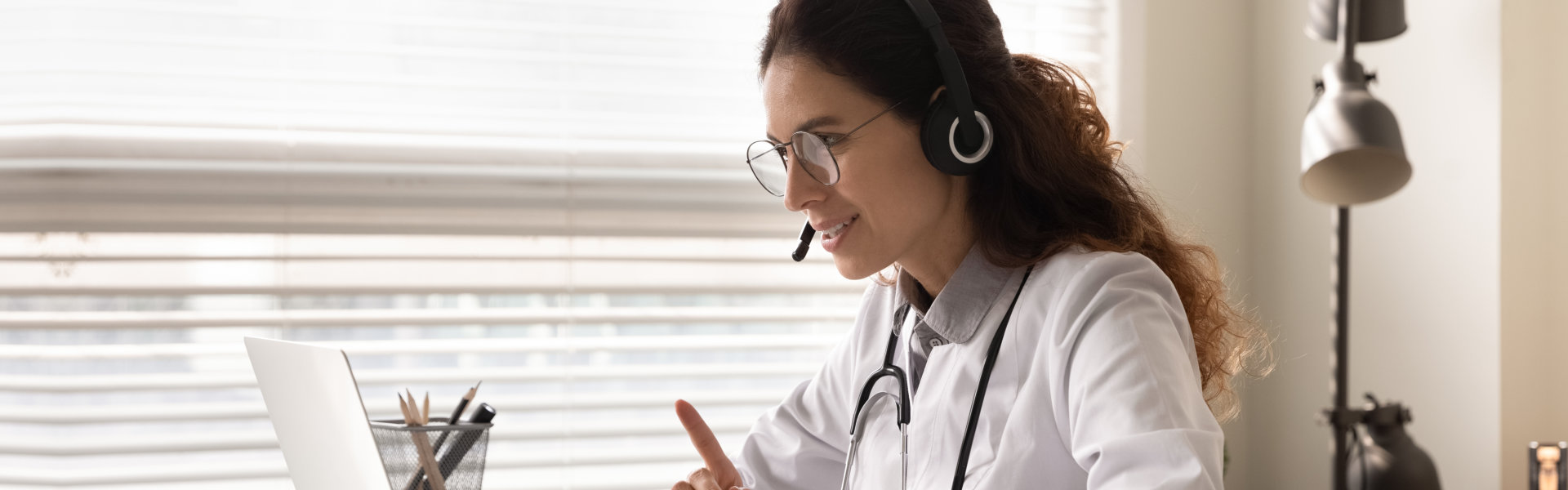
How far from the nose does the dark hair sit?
0.11 m

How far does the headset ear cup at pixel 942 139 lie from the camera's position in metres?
1.06

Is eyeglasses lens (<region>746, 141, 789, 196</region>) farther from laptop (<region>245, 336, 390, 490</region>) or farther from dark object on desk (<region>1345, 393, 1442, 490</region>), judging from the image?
dark object on desk (<region>1345, 393, 1442, 490</region>)

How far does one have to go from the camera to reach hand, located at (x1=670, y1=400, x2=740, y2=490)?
1242 millimetres

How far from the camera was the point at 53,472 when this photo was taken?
5.62ft

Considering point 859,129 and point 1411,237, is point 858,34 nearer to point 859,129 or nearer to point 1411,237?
point 859,129

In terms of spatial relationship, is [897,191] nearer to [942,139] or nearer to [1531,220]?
[942,139]

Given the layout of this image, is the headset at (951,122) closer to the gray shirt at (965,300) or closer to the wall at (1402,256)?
the gray shirt at (965,300)

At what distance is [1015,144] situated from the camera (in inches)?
43.3

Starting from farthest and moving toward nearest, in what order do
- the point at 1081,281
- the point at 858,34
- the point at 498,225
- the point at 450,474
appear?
the point at 498,225
the point at 450,474
the point at 858,34
the point at 1081,281

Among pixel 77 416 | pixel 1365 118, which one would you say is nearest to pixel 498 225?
pixel 77 416

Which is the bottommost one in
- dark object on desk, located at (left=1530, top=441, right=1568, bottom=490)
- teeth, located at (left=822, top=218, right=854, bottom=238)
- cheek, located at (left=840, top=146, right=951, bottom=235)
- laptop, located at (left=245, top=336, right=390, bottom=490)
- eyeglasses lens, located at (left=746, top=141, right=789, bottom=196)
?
dark object on desk, located at (left=1530, top=441, right=1568, bottom=490)

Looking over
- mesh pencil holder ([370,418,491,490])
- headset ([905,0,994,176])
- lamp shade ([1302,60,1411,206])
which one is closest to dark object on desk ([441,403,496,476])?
mesh pencil holder ([370,418,491,490])

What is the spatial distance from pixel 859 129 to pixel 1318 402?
4.87ft

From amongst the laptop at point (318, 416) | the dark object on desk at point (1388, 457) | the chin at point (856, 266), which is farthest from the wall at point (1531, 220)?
A: the laptop at point (318, 416)
